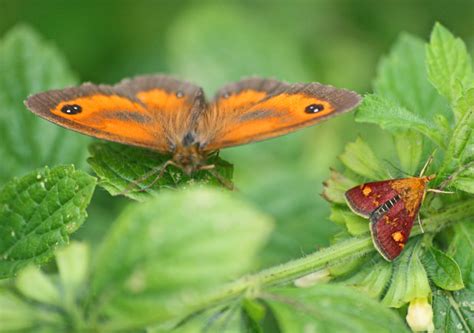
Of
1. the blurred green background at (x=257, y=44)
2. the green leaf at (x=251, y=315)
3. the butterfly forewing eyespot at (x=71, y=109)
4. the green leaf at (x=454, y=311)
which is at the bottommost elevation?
the blurred green background at (x=257, y=44)

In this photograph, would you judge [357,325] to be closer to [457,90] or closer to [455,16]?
[457,90]

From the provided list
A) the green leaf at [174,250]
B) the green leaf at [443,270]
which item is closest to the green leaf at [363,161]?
the green leaf at [443,270]

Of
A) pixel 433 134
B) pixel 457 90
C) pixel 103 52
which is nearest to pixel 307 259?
pixel 433 134

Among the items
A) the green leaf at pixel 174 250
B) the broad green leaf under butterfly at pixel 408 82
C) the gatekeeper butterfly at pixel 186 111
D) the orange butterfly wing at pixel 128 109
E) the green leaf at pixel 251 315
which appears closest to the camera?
the green leaf at pixel 174 250

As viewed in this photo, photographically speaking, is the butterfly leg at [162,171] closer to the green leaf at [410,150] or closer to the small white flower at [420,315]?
the green leaf at [410,150]

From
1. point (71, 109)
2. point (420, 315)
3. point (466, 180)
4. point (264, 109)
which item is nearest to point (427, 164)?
point (466, 180)

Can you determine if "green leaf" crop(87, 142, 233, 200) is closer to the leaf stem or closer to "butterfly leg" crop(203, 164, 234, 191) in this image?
"butterfly leg" crop(203, 164, 234, 191)
